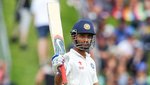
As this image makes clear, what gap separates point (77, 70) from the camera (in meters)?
8.49

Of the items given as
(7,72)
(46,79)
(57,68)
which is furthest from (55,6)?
(7,72)

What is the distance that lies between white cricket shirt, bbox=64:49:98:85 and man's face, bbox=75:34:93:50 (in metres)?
0.14

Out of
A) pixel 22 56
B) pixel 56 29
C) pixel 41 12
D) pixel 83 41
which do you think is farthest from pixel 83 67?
pixel 22 56

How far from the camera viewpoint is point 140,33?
17625mm

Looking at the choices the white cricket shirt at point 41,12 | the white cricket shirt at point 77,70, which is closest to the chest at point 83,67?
the white cricket shirt at point 77,70

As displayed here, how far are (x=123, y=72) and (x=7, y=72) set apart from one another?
2.69 metres

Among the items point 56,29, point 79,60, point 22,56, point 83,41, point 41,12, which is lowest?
point 22,56

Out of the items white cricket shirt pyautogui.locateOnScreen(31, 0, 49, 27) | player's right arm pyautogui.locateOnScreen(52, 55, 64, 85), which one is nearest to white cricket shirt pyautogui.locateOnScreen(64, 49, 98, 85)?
player's right arm pyautogui.locateOnScreen(52, 55, 64, 85)

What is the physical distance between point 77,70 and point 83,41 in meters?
0.35

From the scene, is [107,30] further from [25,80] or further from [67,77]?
[67,77]

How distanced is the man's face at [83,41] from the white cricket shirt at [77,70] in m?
0.14

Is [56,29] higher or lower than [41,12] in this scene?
higher

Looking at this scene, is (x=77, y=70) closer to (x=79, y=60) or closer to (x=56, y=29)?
(x=79, y=60)

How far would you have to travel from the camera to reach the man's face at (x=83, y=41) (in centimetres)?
853
